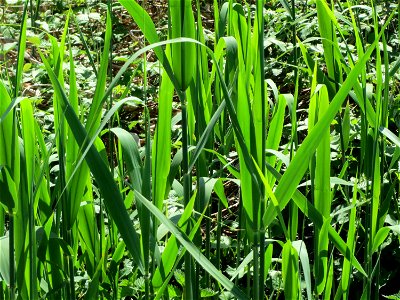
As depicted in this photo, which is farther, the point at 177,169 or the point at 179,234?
the point at 177,169

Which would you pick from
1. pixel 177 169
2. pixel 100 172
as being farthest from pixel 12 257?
pixel 177 169

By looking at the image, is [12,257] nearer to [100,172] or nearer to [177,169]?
[100,172]

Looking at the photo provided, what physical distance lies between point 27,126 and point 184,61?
29cm

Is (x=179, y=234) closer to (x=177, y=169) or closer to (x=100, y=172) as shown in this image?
(x=100, y=172)

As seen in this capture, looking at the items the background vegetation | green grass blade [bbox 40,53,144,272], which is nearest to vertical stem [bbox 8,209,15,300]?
the background vegetation

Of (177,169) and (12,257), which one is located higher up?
(177,169)

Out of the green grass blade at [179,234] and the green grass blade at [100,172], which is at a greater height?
the green grass blade at [100,172]

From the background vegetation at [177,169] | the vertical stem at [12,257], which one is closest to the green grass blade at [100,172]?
the background vegetation at [177,169]

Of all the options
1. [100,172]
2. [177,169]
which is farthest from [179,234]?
[177,169]

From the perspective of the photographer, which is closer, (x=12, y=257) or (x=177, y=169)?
(x=12, y=257)

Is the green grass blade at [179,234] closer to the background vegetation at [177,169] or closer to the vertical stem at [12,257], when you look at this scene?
the background vegetation at [177,169]

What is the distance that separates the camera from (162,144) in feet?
4.00

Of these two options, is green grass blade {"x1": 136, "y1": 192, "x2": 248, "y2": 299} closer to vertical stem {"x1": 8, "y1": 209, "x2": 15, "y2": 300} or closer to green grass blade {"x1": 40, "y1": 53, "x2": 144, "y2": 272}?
green grass blade {"x1": 40, "y1": 53, "x2": 144, "y2": 272}

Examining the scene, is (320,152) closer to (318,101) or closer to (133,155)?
(318,101)
